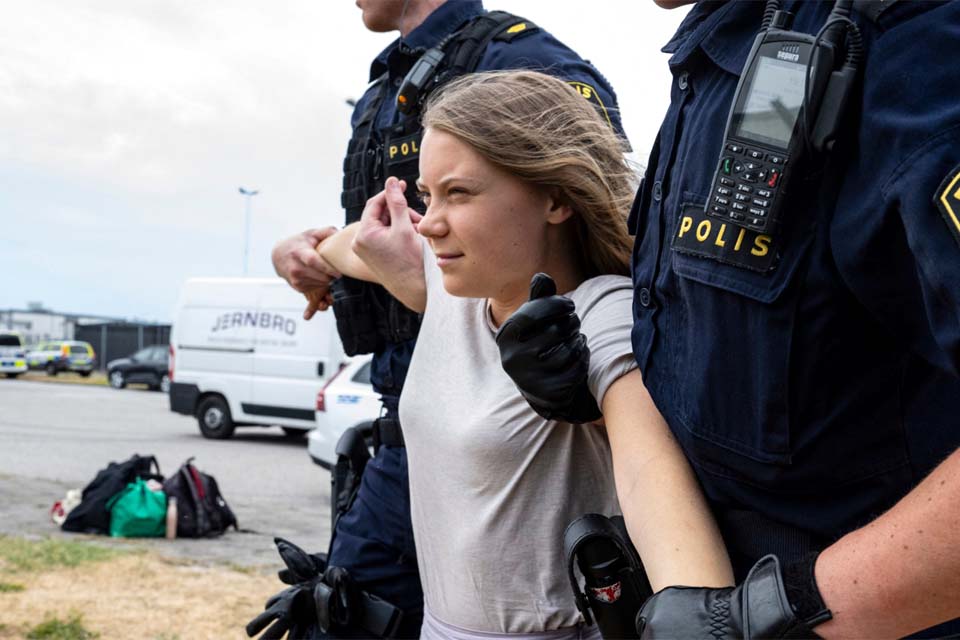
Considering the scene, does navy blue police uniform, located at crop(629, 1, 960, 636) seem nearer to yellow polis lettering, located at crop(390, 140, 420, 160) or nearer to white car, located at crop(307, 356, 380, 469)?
yellow polis lettering, located at crop(390, 140, 420, 160)

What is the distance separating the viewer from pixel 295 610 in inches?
92.0

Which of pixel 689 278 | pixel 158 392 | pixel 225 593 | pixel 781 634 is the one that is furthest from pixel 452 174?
pixel 158 392

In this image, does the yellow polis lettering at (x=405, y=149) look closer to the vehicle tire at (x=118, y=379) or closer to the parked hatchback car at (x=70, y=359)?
the vehicle tire at (x=118, y=379)

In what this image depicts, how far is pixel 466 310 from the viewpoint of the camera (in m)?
1.90

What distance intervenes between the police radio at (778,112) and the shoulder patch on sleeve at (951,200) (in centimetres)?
17

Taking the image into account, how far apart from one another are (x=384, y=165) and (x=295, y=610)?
1.09 m

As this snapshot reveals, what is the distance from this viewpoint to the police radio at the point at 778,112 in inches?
42.3

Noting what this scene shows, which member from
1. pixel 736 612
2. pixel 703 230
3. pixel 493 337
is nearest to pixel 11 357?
pixel 493 337

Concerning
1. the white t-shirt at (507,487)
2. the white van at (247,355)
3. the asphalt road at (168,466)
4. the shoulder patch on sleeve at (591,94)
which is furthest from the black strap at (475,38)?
the white van at (247,355)

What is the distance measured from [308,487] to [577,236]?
870 cm

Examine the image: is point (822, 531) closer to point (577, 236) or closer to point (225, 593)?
point (577, 236)

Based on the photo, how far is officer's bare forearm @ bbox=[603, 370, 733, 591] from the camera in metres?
1.23

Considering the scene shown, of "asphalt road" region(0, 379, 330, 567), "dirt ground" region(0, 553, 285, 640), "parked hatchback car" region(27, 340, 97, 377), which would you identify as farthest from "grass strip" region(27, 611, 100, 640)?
"parked hatchback car" region(27, 340, 97, 377)

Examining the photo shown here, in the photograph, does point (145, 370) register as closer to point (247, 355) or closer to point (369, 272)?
point (247, 355)
